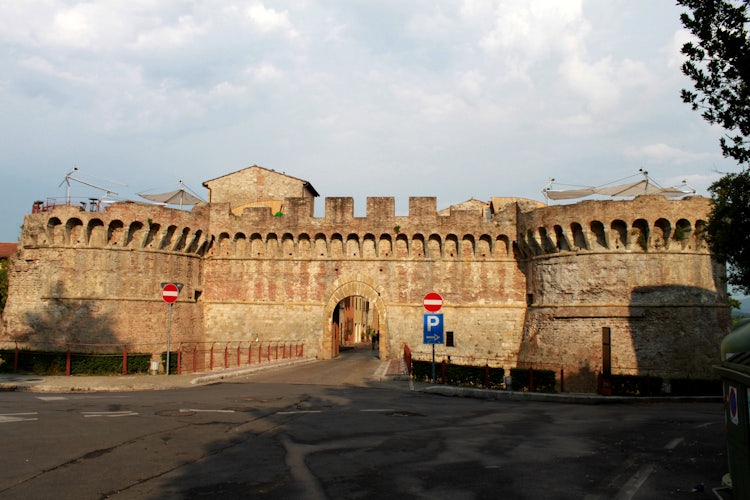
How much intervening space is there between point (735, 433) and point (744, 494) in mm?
578

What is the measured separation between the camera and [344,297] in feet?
96.8

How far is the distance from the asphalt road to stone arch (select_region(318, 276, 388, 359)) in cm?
1538

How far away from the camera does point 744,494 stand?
5.01m

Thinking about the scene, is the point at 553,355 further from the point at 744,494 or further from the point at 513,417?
the point at 744,494

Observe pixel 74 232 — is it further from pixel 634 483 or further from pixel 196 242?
pixel 634 483

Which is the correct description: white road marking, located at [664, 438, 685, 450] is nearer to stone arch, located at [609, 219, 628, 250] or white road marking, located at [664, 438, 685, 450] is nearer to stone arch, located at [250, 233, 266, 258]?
stone arch, located at [609, 219, 628, 250]

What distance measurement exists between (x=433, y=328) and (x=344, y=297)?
541 inches

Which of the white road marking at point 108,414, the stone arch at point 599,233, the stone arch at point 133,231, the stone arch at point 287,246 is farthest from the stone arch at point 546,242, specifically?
the white road marking at point 108,414

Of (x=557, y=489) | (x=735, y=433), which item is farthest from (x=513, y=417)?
(x=735, y=433)

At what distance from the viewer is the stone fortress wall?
23.7m

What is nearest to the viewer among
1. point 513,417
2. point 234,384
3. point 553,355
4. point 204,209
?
point 513,417

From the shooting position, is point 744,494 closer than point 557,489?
Yes

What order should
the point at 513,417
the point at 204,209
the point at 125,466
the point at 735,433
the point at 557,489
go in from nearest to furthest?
1. the point at 735,433
2. the point at 557,489
3. the point at 125,466
4. the point at 513,417
5. the point at 204,209

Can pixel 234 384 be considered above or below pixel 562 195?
below
